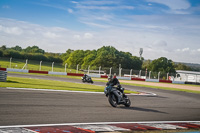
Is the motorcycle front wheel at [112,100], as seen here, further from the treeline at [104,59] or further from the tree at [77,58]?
the tree at [77,58]

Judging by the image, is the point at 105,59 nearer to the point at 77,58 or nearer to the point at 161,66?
the point at 77,58

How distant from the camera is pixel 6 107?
8.96 metres

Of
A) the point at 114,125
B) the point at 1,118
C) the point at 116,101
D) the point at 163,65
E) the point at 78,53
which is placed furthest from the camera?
the point at 78,53

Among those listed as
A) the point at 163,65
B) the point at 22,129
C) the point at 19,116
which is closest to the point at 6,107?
the point at 19,116

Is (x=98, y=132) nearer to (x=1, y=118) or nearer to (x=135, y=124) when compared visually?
(x=135, y=124)

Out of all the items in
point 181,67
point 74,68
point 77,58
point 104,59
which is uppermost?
point 77,58

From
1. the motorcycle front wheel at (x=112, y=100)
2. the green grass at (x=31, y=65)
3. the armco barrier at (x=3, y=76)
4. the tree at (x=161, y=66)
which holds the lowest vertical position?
the motorcycle front wheel at (x=112, y=100)

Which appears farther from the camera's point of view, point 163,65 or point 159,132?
point 163,65

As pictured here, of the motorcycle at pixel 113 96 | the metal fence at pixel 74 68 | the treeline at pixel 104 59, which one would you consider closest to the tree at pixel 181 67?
the treeline at pixel 104 59

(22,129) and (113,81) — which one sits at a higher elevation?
(113,81)

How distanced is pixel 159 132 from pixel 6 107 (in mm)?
5161

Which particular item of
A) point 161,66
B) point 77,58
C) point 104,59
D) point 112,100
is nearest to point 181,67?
point 161,66

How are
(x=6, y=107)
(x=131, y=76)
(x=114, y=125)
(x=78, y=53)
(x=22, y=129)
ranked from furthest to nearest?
(x=78, y=53), (x=131, y=76), (x=6, y=107), (x=114, y=125), (x=22, y=129)

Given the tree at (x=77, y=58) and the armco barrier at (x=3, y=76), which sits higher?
the tree at (x=77, y=58)
